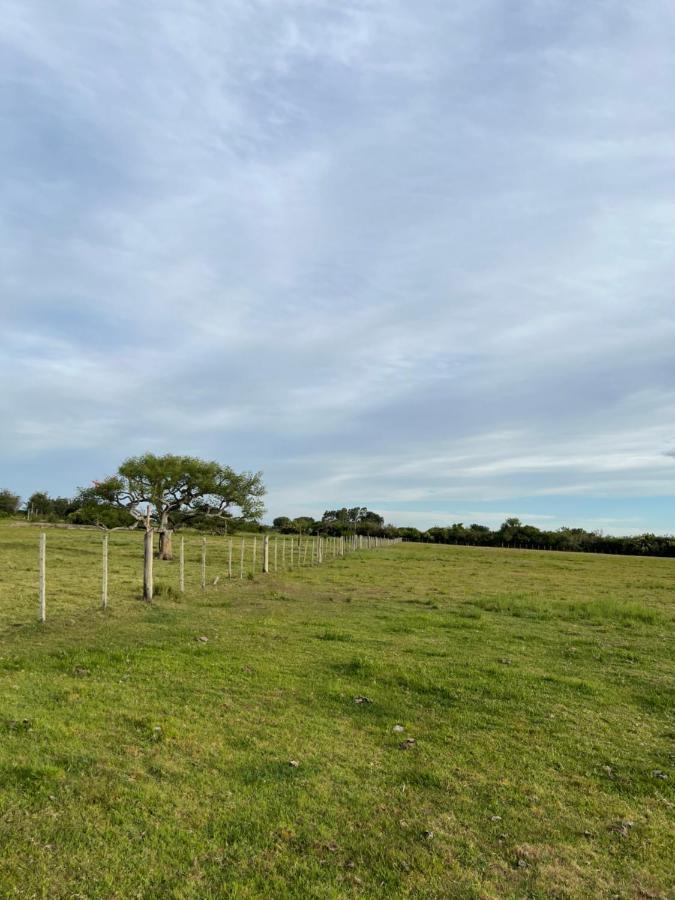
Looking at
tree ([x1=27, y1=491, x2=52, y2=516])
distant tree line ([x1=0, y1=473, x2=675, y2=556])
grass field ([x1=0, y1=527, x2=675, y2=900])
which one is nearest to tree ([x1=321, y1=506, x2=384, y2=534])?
distant tree line ([x1=0, y1=473, x2=675, y2=556])

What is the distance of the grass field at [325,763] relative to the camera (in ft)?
14.8

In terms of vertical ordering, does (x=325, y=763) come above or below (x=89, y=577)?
above

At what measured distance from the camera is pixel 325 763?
6.48 metres

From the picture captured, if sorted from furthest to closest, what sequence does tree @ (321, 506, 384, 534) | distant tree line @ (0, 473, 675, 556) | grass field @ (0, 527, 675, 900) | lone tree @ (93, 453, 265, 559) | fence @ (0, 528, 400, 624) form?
1. tree @ (321, 506, 384, 534)
2. distant tree line @ (0, 473, 675, 556)
3. lone tree @ (93, 453, 265, 559)
4. fence @ (0, 528, 400, 624)
5. grass field @ (0, 527, 675, 900)

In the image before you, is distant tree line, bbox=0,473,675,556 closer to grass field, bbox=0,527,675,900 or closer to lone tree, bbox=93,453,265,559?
lone tree, bbox=93,453,265,559

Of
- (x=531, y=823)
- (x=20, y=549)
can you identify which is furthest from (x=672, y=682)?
(x=20, y=549)

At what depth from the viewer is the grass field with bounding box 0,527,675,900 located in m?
4.52

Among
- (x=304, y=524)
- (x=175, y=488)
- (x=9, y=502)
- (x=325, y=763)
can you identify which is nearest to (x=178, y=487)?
(x=175, y=488)

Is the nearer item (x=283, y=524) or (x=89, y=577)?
(x=89, y=577)

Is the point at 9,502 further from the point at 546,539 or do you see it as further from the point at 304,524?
the point at 546,539

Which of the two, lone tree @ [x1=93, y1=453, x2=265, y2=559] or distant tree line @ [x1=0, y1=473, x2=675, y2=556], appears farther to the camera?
distant tree line @ [x1=0, y1=473, x2=675, y2=556]

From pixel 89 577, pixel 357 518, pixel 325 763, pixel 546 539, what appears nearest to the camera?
pixel 325 763

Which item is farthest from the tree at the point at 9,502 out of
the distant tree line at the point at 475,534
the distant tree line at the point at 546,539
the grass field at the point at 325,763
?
the grass field at the point at 325,763

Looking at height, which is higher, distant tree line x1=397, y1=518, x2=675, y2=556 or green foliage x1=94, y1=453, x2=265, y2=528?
green foliage x1=94, y1=453, x2=265, y2=528
